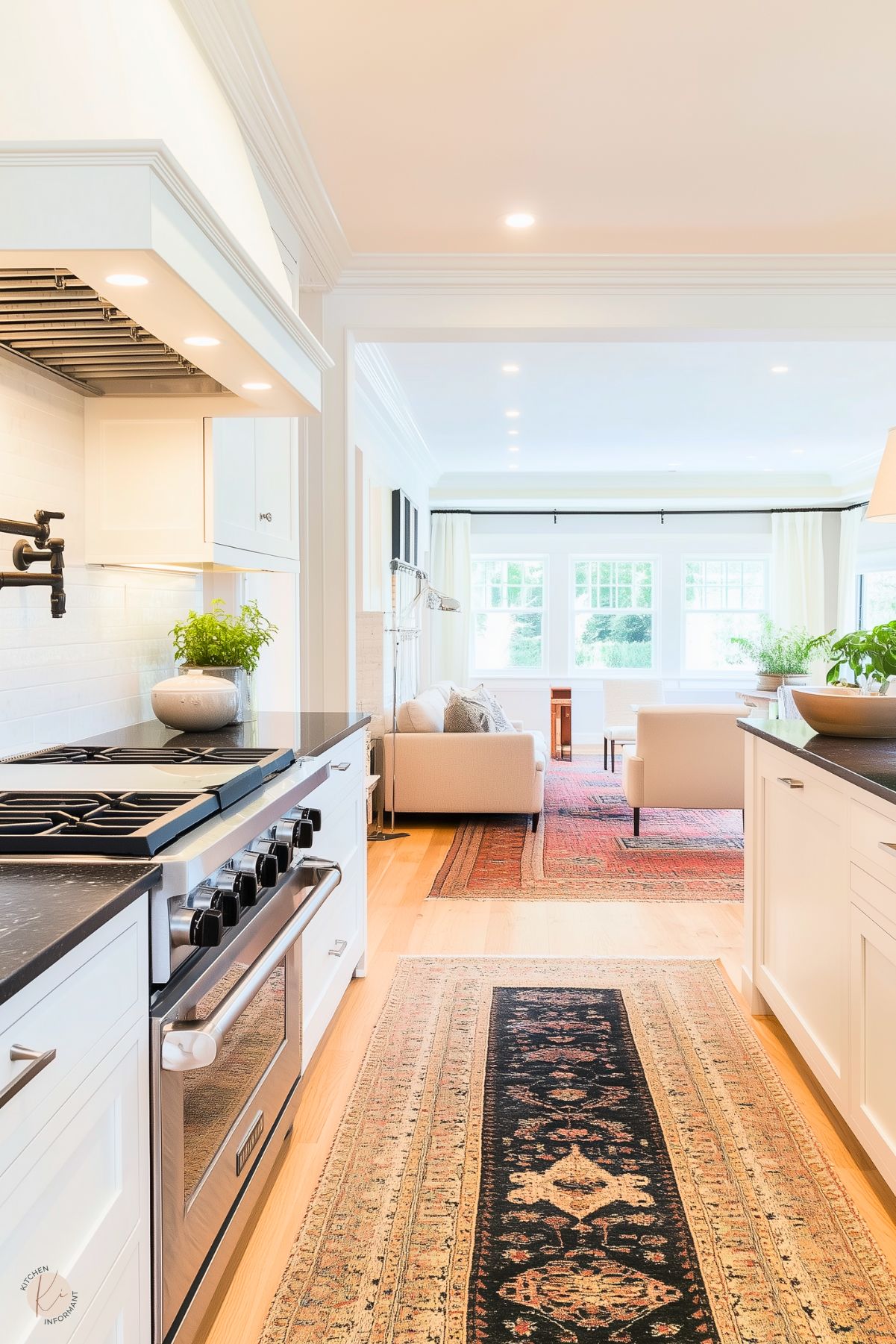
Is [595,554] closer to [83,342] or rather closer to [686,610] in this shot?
[686,610]

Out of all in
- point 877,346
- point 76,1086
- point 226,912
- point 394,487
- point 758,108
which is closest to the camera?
point 76,1086

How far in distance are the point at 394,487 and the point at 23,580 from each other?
5.47 meters

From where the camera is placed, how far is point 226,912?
4.58ft

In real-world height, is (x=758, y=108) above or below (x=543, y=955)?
above

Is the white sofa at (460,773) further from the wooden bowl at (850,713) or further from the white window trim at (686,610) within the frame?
the white window trim at (686,610)

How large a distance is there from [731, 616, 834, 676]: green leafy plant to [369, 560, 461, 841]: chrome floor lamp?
3257 mm

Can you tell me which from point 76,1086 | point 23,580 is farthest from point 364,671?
point 76,1086

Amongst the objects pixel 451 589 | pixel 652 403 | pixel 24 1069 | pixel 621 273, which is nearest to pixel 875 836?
pixel 24 1069

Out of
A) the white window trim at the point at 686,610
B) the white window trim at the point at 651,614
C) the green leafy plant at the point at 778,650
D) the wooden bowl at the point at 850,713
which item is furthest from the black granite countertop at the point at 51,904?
the white window trim at the point at 686,610

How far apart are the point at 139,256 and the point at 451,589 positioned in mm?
8825

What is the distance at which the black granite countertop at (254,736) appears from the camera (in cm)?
235

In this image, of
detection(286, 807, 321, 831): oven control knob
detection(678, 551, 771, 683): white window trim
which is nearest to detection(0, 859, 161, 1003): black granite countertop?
detection(286, 807, 321, 831): oven control knob

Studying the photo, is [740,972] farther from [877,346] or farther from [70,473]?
[877,346]

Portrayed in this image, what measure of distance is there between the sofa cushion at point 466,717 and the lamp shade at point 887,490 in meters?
3.46
